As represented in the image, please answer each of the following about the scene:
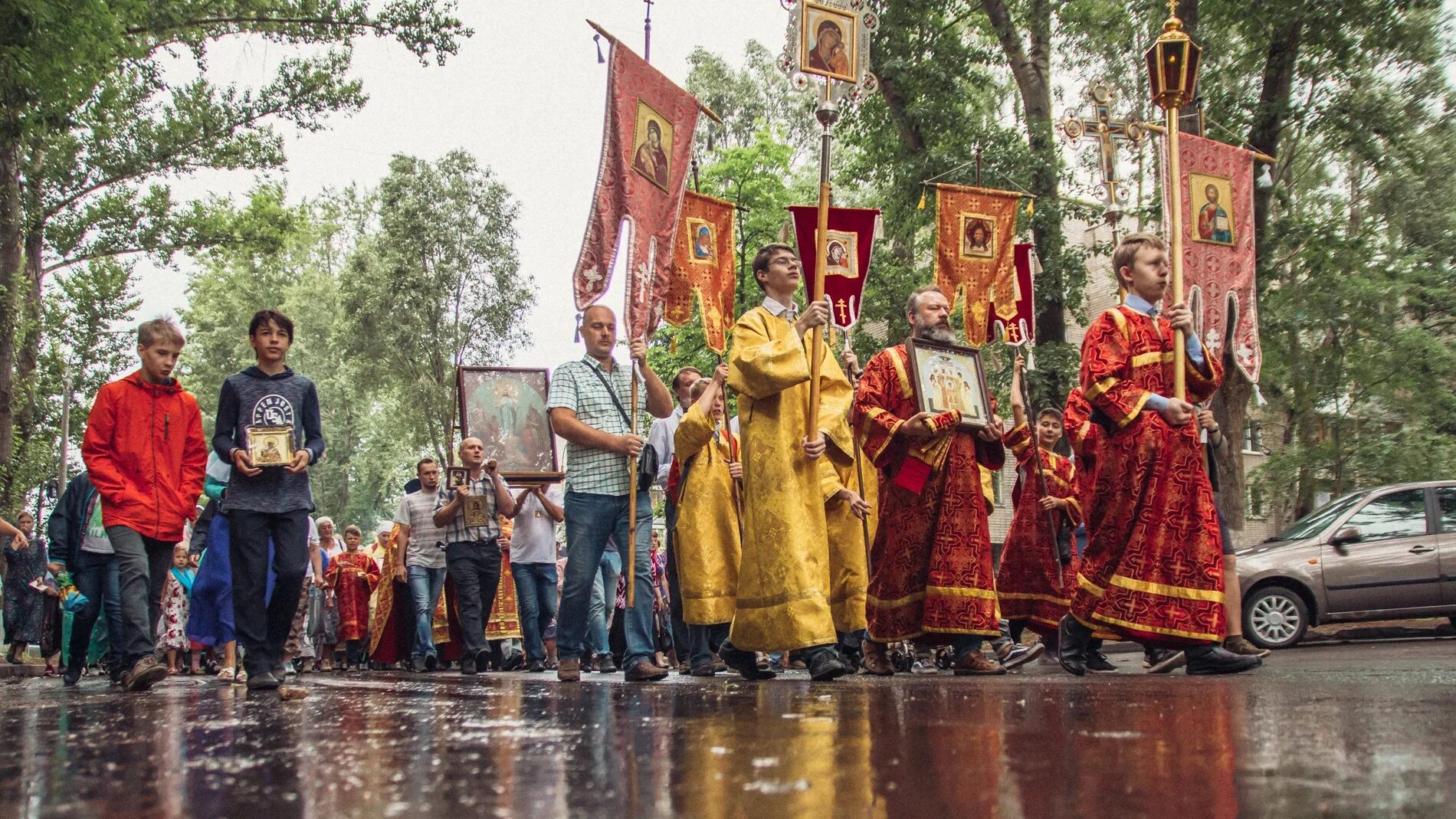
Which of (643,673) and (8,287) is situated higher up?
(8,287)

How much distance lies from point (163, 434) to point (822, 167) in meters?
3.95

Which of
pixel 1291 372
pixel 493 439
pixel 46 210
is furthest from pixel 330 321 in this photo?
pixel 493 439

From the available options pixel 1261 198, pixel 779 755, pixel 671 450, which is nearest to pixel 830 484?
pixel 671 450

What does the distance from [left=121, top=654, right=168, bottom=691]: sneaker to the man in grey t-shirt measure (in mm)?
4855

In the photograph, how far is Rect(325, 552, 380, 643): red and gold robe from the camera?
54.7 feet

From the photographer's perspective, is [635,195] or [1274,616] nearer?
[635,195]

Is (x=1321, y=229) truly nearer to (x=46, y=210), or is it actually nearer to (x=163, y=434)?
(x=163, y=434)

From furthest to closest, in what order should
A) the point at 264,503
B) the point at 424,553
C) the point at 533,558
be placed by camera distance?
the point at 424,553
the point at 533,558
the point at 264,503

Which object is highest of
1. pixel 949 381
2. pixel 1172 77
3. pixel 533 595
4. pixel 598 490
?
pixel 1172 77

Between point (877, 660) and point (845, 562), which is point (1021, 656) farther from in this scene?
point (845, 562)

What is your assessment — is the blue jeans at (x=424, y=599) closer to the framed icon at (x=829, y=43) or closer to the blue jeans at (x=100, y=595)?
the blue jeans at (x=100, y=595)

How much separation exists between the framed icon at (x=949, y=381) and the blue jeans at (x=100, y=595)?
14.7 feet

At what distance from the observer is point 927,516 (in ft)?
27.1

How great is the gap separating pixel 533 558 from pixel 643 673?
4.48 m
